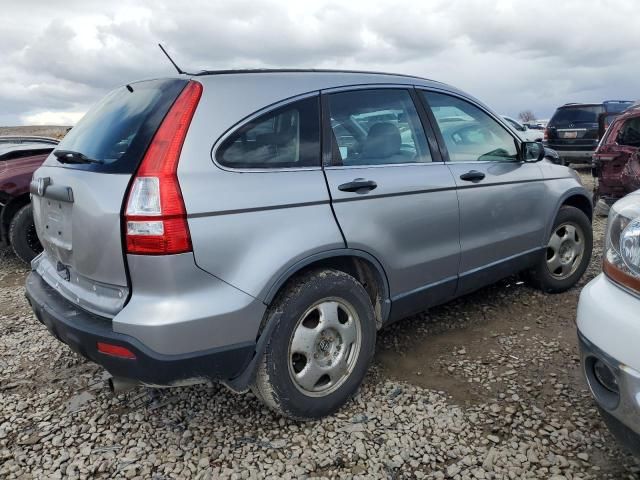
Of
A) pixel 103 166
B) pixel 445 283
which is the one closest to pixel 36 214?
pixel 103 166

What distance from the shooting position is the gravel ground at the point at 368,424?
231 cm

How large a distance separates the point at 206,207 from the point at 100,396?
5.09 ft

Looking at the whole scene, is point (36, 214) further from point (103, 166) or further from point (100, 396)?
point (100, 396)

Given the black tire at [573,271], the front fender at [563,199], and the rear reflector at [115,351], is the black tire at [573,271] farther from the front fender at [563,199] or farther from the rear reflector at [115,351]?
the rear reflector at [115,351]

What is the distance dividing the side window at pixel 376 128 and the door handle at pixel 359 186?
0.39 feet

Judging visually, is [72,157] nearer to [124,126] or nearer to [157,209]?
[124,126]

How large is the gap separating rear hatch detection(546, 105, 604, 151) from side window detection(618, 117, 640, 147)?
587 cm

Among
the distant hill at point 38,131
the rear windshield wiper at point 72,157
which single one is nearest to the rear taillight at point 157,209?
the rear windshield wiper at point 72,157

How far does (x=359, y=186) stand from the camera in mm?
2600

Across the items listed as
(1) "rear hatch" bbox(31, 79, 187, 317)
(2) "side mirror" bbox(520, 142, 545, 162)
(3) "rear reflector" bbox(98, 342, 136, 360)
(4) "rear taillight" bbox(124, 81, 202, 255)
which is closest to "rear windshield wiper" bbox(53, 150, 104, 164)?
(1) "rear hatch" bbox(31, 79, 187, 317)

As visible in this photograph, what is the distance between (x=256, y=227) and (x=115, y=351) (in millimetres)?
771

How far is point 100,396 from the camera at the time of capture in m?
2.95

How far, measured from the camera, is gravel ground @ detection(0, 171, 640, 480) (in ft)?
7.59

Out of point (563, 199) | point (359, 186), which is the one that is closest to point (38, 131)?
point (563, 199)
